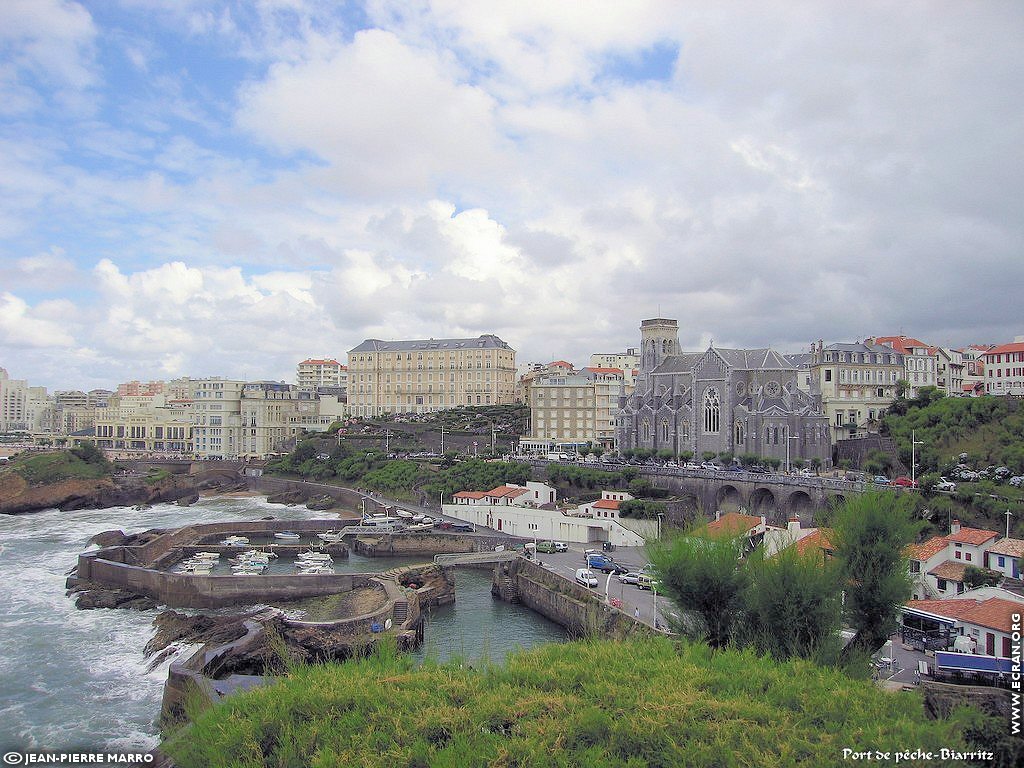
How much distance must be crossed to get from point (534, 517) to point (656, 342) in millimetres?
24765

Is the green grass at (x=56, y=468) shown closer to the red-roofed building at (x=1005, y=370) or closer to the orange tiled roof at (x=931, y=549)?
the orange tiled roof at (x=931, y=549)

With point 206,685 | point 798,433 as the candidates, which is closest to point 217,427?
point 798,433

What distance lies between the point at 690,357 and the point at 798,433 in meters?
12.1

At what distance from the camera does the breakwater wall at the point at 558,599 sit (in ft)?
77.2

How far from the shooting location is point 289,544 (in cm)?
4341

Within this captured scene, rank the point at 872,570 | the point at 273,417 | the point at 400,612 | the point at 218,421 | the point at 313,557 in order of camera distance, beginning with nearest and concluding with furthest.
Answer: the point at 872,570
the point at 400,612
the point at 313,557
the point at 218,421
the point at 273,417

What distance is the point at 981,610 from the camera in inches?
731

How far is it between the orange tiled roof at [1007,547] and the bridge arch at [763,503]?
15958 millimetres

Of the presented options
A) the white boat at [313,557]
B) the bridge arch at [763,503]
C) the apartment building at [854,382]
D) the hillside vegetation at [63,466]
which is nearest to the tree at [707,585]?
the white boat at [313,557]

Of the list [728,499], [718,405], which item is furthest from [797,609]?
[718,405]

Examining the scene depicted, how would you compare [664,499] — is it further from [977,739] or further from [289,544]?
[977,739]

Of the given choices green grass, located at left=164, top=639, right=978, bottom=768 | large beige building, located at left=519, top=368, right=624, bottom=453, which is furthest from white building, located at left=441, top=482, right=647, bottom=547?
green grass, located at left=164, top=639, right=978, bottom=768

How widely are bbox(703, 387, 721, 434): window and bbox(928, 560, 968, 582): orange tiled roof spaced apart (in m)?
29.3

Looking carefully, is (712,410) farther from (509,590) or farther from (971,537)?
(971,537)
